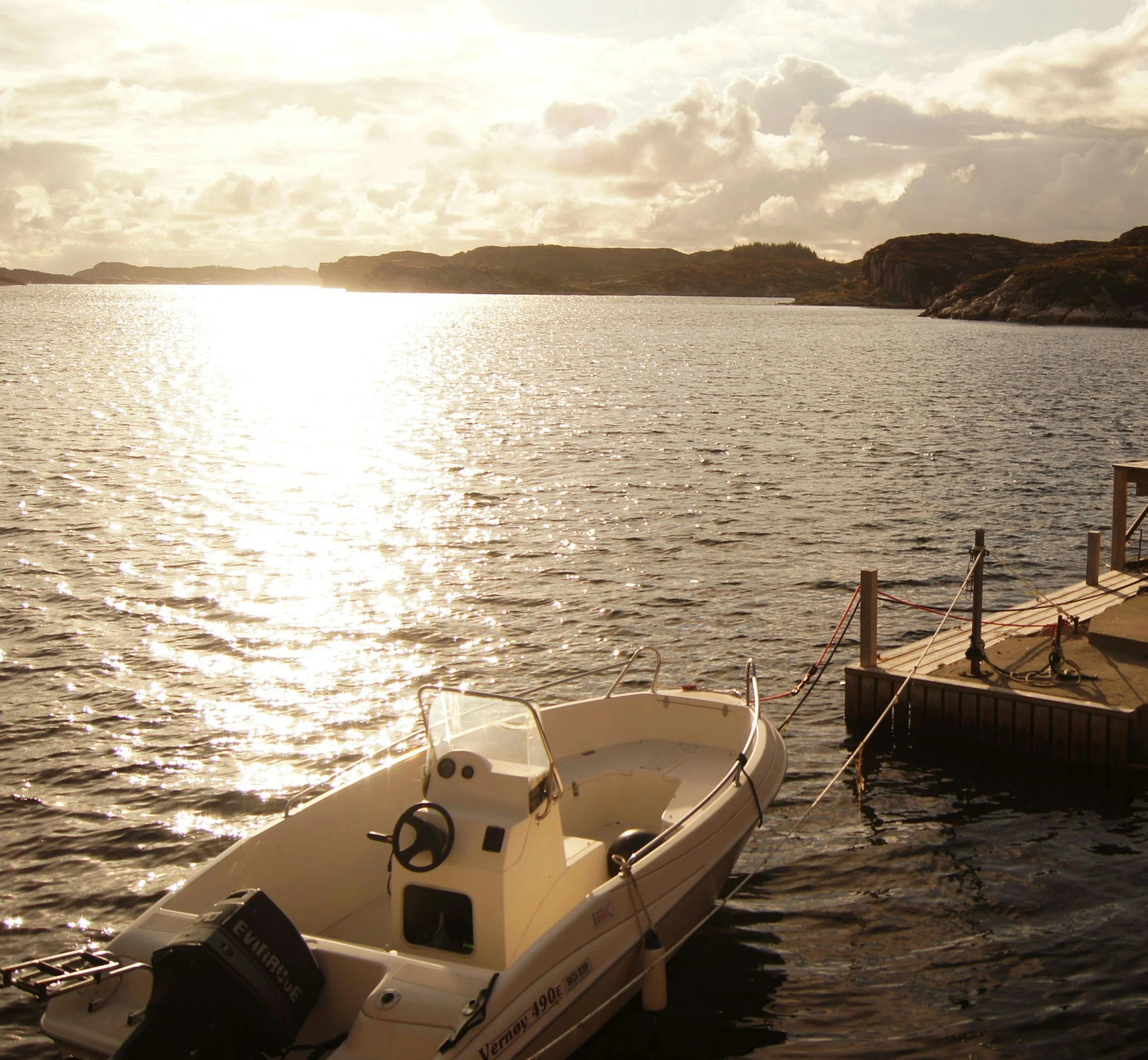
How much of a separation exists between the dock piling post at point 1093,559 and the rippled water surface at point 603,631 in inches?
85.2

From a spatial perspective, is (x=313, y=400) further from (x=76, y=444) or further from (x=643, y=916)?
(x=643, y=916)

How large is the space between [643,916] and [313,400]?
58.5 metres

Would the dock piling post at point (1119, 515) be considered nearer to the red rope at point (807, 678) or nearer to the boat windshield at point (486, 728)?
the red rope at point (807, 678)

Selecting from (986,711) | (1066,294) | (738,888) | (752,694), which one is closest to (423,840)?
(738,888)

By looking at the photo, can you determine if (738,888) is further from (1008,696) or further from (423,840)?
(1008,696)

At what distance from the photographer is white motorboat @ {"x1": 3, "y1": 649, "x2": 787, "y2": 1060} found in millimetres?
7355

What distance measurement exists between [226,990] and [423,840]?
1.78 metres

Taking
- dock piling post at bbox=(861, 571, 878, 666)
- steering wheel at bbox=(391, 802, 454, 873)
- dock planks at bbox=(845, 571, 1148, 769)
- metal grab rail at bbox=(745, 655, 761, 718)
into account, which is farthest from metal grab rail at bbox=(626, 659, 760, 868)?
dock piling post at bbox=(861, 571, 878, 666)

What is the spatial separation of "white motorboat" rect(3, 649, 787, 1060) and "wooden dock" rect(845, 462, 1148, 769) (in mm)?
4175

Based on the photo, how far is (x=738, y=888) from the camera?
11172 mm

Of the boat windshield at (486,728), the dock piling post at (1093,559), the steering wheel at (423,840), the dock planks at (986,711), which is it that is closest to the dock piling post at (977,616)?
the dock planks at (986,711)

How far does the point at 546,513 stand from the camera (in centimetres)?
3014

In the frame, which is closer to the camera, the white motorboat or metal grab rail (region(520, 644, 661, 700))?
the white motorboat

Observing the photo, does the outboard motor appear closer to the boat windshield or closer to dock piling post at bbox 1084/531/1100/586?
the boat windshield
